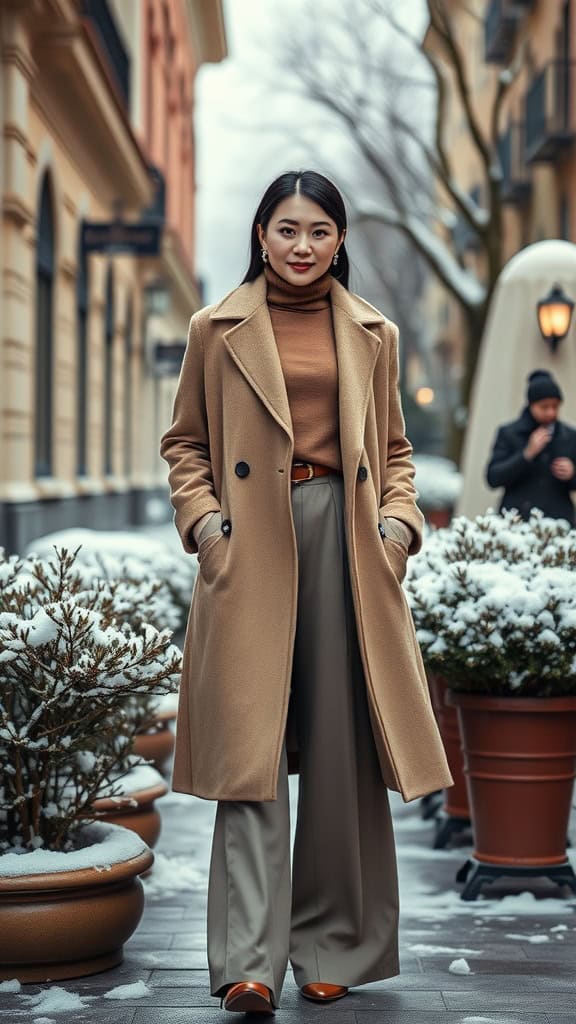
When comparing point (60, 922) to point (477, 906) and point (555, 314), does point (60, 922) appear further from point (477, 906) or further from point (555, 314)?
point (555, 314)

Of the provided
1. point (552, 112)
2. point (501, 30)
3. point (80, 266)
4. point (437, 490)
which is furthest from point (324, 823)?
point (501, 30)

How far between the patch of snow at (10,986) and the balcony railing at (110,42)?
47.0ft

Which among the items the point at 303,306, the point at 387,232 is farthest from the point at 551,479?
the point at 387,232

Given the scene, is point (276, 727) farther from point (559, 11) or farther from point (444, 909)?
point (559, 11)

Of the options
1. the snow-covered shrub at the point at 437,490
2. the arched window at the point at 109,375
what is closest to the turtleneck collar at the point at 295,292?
the arched window at the point at 109,375

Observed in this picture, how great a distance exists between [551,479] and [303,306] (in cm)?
411

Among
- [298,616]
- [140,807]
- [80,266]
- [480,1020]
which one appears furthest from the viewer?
[80,266]

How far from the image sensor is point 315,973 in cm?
432

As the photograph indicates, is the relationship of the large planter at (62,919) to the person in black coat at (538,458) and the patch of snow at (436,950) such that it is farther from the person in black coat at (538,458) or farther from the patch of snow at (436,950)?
the person in black coat at (538,458)

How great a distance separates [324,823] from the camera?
4316 mm

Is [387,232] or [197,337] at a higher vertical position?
[387,232]

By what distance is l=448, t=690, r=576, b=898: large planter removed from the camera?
551 cm

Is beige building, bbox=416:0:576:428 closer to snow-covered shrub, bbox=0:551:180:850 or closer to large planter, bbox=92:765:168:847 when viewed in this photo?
large planter, bbox=92:765:168:847

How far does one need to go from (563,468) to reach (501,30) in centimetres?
2363
